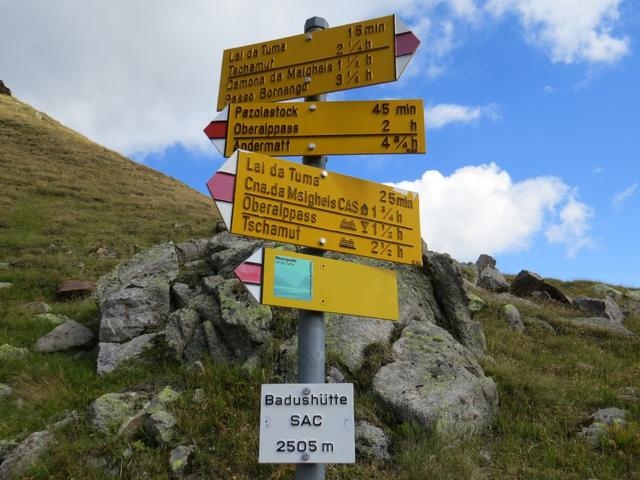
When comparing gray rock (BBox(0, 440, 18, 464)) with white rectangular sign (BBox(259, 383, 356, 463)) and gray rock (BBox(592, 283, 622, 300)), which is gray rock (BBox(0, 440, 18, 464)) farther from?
gray rock (BBox(592, 283, 622, 300))

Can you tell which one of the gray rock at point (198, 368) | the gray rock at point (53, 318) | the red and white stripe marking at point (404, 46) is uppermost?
the red and white stripe marking at point (404, 46)

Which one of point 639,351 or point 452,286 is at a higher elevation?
point 452,286

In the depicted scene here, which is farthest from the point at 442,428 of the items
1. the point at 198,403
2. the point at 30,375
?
the point at 30,375

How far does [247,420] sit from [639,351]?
8.93 meters

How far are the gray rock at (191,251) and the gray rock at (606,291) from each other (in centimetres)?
1622

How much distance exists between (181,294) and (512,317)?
8.23 meters

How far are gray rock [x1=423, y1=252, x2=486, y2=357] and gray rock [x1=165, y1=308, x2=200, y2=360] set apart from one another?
465cm

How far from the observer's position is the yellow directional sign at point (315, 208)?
3611 millimetres

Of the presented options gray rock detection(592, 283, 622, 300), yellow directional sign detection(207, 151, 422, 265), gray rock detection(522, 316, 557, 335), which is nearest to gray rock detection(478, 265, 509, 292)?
gray rock detection(592, 283, 622, 300)

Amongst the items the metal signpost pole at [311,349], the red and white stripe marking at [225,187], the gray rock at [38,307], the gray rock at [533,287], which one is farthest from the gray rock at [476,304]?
the gray rock at [38,307]

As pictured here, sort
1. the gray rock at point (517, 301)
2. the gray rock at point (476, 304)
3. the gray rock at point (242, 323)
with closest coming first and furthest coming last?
1. the gray rock at point (242, 323)
2. the gray rock at point (476, 304)
3. the gray rock at point (517, 301)

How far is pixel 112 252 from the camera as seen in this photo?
64.9ft

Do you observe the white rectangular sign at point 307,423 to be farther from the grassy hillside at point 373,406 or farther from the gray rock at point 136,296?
the gray rock at point 136,296

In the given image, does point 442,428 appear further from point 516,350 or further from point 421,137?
point 516,350
